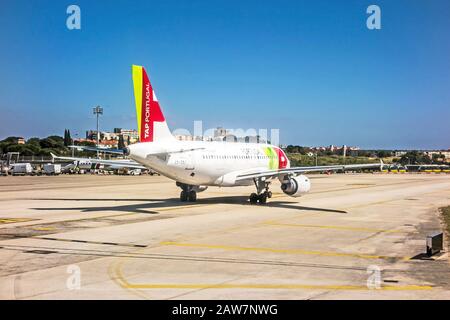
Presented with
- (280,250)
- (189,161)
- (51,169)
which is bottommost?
(280,250)

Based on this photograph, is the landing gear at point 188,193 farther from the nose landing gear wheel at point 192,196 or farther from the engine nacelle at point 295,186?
the engine nacelle at point 295,186

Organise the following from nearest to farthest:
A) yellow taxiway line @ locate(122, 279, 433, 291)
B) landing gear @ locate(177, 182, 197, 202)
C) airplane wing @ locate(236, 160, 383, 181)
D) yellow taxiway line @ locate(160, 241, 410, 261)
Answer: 1. yellow taxiway line @ locate(122, 279, 433, 291)
2. yellow taxiway line @ locate(160, 241, 410, 261)
3. airplane wing @ locate(236, 160, 383, 181)
4. landing gear @ locate(177, 182, 197, 202)

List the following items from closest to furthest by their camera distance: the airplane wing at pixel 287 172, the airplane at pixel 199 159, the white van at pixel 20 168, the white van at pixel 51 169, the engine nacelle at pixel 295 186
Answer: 1. the airplane at pixel 199 159
2. the engine nacelle at pixel 295 186
3. the airplane wing at pixel 287 172
4. the white van at pixel 20 168
5. the white van at pixel 51 169

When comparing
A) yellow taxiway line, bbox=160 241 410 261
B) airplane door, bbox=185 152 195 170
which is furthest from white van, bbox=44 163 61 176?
yellow taxiway line, bbox=160 241 410 261

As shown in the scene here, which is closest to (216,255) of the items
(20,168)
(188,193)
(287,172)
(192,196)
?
(287,172)

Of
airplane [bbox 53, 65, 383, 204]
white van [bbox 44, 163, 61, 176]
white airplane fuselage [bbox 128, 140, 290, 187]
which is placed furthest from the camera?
white van [bbox 44, 163, 61, 176]

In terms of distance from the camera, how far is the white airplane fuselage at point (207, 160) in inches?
1217

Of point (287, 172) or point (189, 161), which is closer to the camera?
Result: point (189, 161)

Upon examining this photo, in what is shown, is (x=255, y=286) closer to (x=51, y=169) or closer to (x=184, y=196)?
(x=184, y=196)

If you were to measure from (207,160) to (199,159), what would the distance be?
37.2 inches

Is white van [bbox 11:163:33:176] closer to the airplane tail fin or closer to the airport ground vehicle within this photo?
the airport ground vehicle

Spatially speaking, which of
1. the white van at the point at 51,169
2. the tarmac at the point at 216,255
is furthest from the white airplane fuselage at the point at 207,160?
the white van at the point at 51,169

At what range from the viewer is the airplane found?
30.3 meters

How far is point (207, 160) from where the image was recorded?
35.6 m
